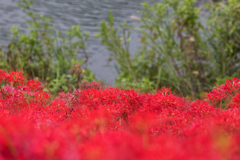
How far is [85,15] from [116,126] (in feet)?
16.4

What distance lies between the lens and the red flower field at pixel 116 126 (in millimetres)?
474

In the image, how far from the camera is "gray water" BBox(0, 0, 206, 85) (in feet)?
15.2

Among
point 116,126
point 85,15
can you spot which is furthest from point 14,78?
point 85,15

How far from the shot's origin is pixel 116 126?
87 cm

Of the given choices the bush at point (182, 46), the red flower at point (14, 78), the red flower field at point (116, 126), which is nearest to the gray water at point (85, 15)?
the bush at point (182, 46)

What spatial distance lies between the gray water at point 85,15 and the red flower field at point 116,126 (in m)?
3.23

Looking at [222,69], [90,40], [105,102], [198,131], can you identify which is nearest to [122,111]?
[105,102]

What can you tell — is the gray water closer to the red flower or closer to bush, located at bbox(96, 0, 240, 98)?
bush, located at bbox(96, 0, 240, 98)

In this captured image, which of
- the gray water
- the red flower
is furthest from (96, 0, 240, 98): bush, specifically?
the red flower

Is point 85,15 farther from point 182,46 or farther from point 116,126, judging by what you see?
point 116,126

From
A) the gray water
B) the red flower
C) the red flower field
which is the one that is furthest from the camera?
the gray water

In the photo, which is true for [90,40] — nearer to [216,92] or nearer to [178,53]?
[178,53]

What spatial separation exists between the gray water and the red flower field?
3.23 meters

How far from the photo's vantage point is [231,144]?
514 mm
